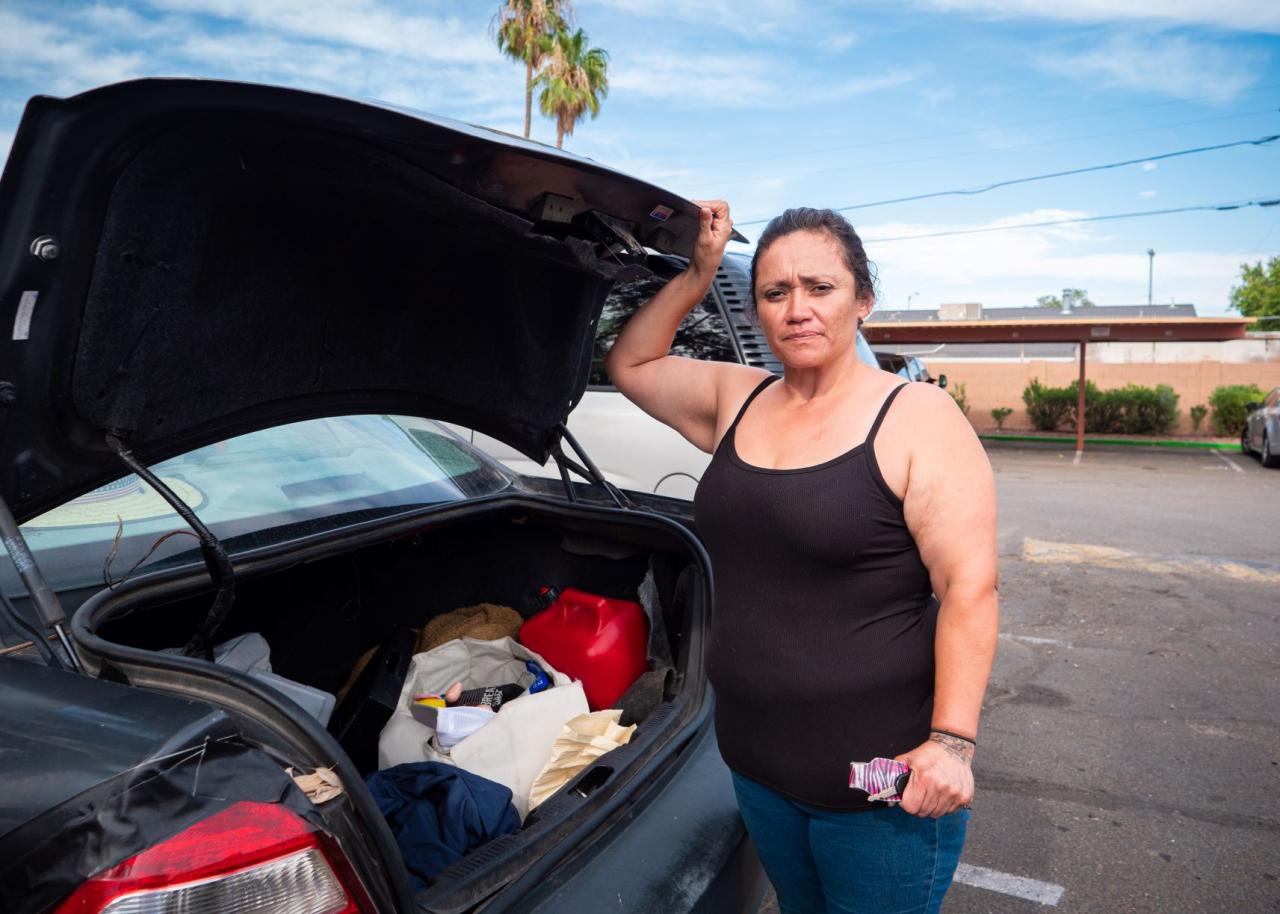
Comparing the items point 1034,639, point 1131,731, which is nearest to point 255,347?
point 1131,731

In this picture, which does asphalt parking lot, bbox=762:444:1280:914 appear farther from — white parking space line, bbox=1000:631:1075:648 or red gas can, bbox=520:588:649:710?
red gas can, bbox=520:588:649:710

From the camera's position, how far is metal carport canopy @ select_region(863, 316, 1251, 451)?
1908 centimetres

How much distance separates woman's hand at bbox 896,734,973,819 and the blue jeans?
0.45 feet

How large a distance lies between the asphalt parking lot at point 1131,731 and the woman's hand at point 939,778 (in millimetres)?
1640

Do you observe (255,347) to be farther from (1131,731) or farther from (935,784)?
(1131,731)

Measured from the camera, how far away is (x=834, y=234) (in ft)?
5.88

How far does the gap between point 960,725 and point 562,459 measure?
5.30ft

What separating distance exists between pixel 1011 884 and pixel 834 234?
2.31 metres

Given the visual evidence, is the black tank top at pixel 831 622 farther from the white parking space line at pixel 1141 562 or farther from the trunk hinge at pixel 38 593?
the white parking space line at pixel 1141 562

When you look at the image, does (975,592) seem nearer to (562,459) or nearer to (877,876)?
(877,876)

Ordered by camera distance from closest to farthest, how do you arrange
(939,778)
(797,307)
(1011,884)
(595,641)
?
(939,778) → (797,307) → (595,641) → (1011,884)

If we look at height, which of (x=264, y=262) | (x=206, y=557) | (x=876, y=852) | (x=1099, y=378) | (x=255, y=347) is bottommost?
(x=876, y=852)

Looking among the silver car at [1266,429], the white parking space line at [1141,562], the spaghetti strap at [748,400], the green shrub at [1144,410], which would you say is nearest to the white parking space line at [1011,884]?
the spaghetti strap at [748,400]

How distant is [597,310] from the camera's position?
2.53 metres
